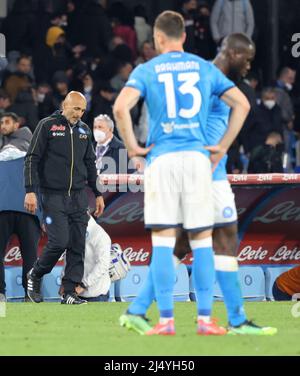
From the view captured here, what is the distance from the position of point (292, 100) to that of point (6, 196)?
28.3 ft

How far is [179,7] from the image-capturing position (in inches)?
918

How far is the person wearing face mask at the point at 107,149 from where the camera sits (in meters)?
15.2

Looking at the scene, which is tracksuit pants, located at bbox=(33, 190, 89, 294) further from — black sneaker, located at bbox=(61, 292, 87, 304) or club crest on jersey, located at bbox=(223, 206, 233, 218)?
club crest on jersey, located at bbox=(223, 206, 233, 218)

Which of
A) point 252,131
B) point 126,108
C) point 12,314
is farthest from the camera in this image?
point 252,131

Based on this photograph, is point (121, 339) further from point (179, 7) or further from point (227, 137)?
point (179, 7)

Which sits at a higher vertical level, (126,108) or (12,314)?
(126,108)

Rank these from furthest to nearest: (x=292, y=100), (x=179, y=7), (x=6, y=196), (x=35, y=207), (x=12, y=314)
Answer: (x=179, y=7), (x=292, y=100), (x=6, y=196), (x=35, y=207), (x=12, y=314)

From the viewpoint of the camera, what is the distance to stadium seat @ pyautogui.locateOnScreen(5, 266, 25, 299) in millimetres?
14258

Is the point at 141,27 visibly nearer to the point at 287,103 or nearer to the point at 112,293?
the point at 287,103

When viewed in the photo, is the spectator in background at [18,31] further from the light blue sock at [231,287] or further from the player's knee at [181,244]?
the light blue sock at [231,287]

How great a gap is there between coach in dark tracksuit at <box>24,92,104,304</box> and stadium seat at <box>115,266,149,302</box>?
1.20 metres

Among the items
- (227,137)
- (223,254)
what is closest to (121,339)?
(223,254)

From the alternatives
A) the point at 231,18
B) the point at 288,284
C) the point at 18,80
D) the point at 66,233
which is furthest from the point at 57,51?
the point at 66,233

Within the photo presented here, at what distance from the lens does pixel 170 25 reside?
30.3ft
